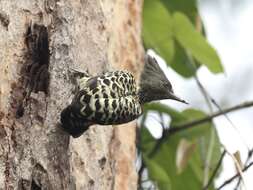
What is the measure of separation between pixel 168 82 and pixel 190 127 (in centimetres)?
101

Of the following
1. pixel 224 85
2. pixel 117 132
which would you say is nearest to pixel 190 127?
pixel 117 132

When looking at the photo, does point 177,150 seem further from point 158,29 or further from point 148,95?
point 148,95

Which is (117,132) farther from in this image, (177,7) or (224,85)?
(224,85)

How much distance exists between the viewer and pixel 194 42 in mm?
2740

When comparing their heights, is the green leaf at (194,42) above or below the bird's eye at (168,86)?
above

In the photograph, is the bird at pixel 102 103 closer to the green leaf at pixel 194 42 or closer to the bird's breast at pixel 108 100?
the bird's breast at pixel 108 100

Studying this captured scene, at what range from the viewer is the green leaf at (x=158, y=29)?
2760 mm

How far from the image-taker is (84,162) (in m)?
1.92

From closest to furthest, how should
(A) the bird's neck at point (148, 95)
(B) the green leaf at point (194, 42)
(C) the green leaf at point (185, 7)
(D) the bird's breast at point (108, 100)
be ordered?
(D) the bird's breast at point (108, 100), (A) the bird's neck at point (148, 95), (B) the green leaf at point (194, 42), (C) the green leaf at point (185, 7)

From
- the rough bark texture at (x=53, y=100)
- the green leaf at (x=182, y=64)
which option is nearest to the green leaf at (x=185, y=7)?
the green leaf at (x=182, y=64)

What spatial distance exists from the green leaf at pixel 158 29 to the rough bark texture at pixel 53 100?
0.57 metres

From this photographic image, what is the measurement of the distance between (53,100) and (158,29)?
3.49 ft

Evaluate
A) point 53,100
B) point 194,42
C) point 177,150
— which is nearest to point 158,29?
point 194,42

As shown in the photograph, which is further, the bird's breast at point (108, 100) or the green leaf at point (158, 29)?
the green leaf at point (158, 29)
